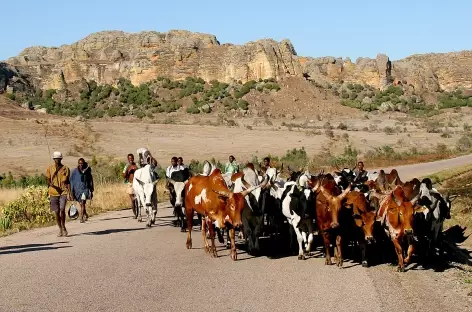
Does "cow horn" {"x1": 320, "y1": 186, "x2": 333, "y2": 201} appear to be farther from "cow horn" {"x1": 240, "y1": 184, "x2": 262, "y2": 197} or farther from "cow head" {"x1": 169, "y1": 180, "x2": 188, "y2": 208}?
"cow head" {"x1": 169, "y1": 180, "x2": 188, "y2": 208}

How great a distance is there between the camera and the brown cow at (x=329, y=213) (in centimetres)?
1205

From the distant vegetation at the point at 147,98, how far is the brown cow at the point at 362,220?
7598 centimetres

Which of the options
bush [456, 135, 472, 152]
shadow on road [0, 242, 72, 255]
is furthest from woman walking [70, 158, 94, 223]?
bush [456, 135, 472, 152]

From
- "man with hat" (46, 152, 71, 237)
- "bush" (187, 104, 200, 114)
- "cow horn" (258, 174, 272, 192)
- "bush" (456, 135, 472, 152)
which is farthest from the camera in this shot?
"bush" (187, 104, 200, 114)

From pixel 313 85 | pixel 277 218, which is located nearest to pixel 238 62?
pixel 313 85

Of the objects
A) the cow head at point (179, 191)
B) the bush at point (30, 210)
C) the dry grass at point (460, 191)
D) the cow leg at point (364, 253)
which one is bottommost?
the dry grass at point (460, 191)

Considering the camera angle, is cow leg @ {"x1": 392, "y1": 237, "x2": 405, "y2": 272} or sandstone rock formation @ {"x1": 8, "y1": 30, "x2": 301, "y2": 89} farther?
sandstone rock formation @ {"x1": 8, "y1": 30, "x2": 301, "y2": 89}

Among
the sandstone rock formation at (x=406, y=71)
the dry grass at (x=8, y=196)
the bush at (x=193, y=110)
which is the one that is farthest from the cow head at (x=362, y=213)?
the sandstone rock formation at (x=406, y=71)

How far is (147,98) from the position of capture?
96.8 m

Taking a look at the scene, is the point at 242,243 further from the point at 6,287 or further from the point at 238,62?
the point at 238,62

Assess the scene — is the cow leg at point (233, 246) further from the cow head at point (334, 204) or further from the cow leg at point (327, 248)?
the cow head at point (334, 204)

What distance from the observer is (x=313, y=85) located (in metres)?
101

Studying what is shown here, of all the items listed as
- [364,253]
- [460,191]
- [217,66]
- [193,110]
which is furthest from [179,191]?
[217,66]

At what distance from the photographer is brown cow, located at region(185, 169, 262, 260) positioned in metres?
12.9
